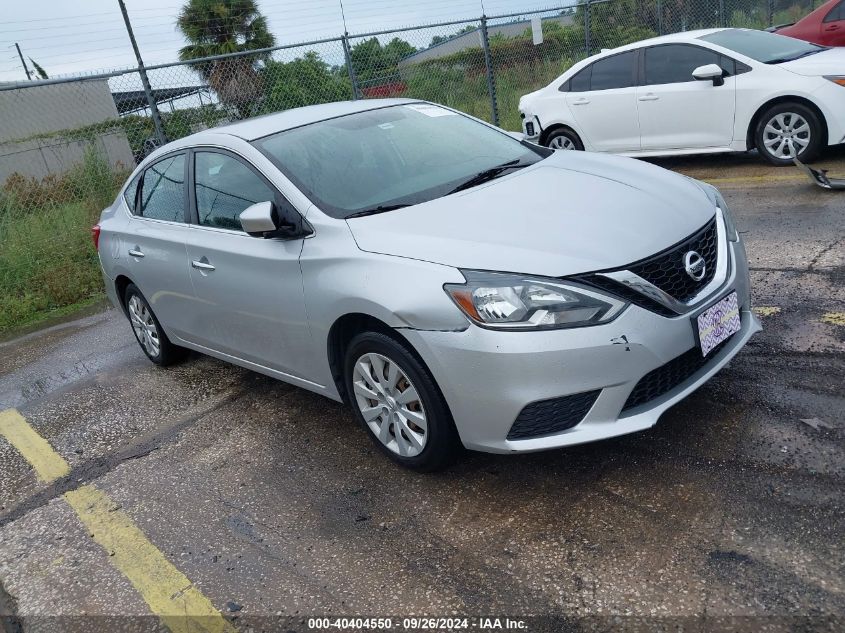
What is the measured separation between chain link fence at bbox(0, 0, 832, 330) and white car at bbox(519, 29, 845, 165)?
2.81 m

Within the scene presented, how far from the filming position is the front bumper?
9.50 feet

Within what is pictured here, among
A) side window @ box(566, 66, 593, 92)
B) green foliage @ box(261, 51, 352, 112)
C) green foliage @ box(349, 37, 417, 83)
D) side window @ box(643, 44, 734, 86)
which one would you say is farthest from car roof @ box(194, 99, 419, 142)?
green foliage @ box(349, 37, 417, 83)

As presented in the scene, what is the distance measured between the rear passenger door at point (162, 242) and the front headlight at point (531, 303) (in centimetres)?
224

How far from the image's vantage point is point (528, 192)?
3.66 metres

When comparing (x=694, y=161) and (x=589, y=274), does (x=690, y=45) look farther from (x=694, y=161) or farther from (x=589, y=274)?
(x=589, y=274)

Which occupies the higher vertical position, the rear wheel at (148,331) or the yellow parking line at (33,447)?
the rear wheel at (148,331)

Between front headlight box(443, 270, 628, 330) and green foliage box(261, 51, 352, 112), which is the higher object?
green foliage box(261, 51, 352, 112)

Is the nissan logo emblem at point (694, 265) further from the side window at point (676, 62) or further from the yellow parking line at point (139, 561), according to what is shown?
the side window at point (676, 62)

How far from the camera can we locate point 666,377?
3074 millimetres

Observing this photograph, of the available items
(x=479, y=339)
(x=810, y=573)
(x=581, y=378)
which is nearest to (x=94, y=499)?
(x=479, y=339)

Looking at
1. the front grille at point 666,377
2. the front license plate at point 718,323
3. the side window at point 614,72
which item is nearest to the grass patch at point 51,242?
the side window at point 614,72

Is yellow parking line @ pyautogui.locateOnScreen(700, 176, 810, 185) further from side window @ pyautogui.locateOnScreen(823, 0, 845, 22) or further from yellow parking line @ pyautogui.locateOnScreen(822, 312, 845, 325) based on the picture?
side window @ pyautogui.locateOnScreen(823, 0, 845, 22)

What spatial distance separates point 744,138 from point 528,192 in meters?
5.43

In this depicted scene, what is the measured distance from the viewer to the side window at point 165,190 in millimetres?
4758
